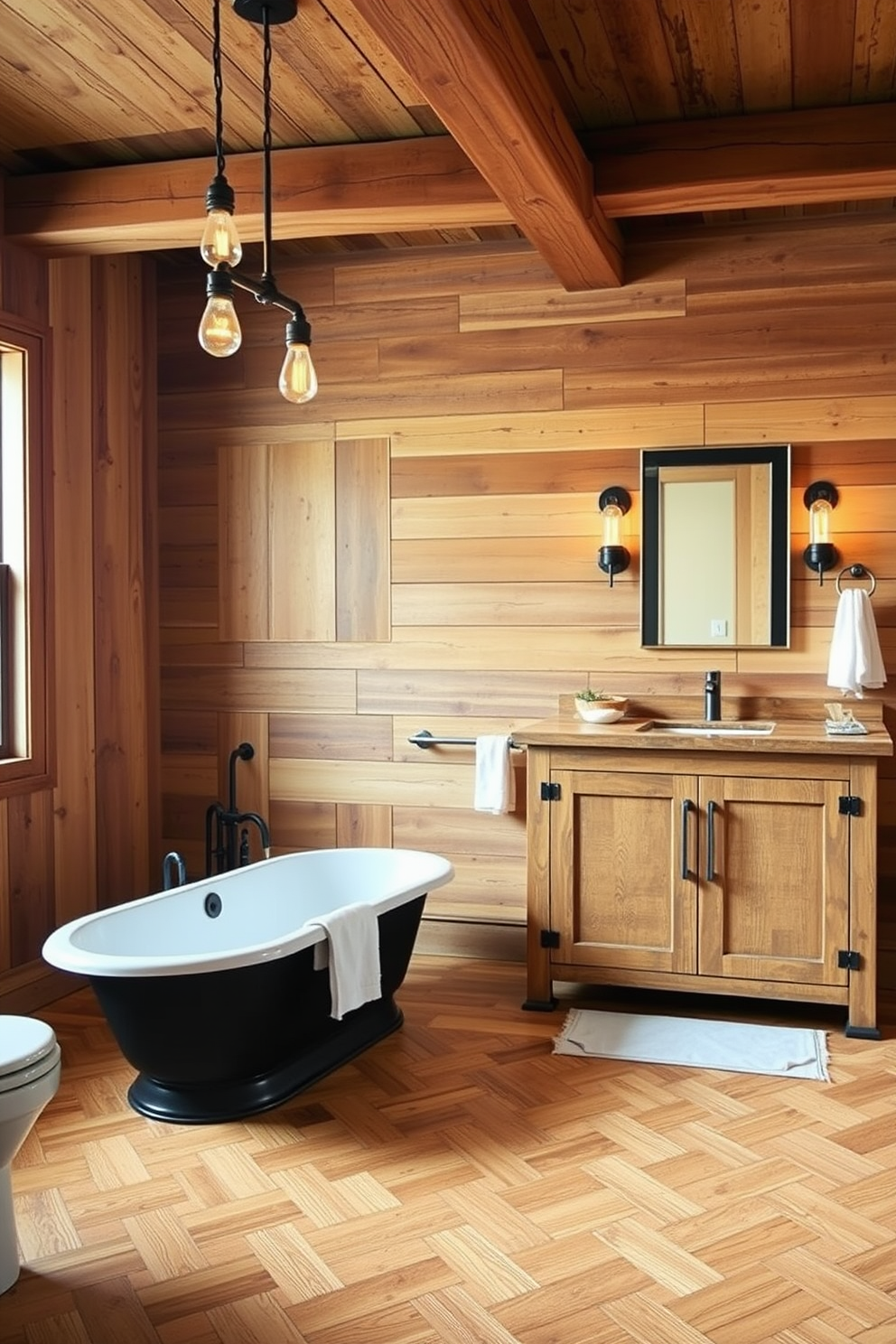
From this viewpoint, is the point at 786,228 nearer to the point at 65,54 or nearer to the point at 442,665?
the point at 442,665

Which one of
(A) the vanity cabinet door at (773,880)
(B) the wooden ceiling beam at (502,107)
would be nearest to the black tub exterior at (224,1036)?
(A) the vanity cabinet door at (773,880)

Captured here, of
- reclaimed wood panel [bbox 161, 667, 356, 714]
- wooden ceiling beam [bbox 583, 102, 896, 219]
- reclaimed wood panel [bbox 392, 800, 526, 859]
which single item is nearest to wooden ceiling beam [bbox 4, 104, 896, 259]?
wooden ceiling beam [bbox 583, 102, 896, 219]

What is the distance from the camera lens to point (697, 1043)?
12.1 feet

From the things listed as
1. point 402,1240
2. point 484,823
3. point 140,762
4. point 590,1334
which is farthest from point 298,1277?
point 140,762

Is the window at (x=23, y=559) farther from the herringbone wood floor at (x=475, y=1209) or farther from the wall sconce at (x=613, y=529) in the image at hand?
the wall sconce at (x=613, y=529)

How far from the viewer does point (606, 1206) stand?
270 cm

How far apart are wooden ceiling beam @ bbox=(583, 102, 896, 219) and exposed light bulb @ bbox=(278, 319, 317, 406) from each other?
1255 millimetres

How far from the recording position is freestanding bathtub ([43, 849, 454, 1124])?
2.94 m

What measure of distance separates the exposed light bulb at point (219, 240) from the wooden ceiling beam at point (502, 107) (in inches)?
18.7

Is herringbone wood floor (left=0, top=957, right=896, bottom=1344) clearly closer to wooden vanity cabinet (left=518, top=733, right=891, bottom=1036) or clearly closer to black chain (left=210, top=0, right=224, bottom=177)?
wooden vanity cabinet (left=518, top=733, right=891, bottom=1036)

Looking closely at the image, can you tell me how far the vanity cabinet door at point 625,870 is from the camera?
12.6 feet

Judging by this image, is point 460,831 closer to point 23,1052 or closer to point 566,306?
point 566,306

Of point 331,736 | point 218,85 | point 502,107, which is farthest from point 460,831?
point 218,85

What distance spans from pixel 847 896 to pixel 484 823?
1421 millimetres
